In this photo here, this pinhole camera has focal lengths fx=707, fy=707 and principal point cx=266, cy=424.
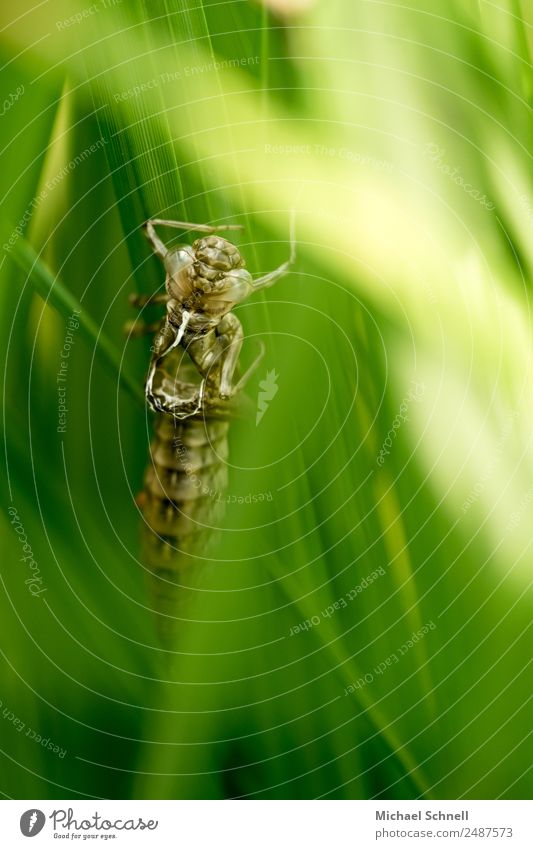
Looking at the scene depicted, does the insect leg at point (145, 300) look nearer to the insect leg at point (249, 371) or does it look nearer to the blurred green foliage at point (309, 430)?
the blurred green foliage at point (309, 430)

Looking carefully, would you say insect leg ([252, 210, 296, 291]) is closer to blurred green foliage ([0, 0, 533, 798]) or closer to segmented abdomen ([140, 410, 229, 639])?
blurred green foliage ([0, 0, 533, 798])

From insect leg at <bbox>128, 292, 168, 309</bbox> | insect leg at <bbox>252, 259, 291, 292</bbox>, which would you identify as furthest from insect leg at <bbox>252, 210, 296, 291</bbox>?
insect leg at <bbox>128, 292, 168, 309</bbox>

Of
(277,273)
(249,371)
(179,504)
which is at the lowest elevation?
(179,504)

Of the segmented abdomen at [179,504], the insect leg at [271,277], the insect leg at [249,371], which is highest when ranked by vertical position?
the insect leg at [271,277]

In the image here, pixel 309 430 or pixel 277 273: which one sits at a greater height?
pixel 277 273

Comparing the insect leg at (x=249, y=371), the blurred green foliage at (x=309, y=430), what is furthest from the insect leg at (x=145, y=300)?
the insect leg at (x=249, y=371)

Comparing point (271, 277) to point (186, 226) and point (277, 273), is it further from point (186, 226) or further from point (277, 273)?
point (186, 226)

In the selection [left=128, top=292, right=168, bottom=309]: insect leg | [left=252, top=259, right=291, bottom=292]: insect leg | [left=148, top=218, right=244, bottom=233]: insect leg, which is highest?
[left=148, top=218, right=244, bottom=233]: insect leg

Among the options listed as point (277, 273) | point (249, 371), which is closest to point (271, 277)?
point (277, 273)
